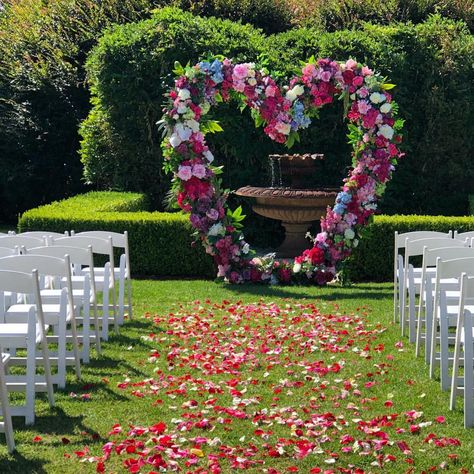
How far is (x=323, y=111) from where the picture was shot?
1595 cm

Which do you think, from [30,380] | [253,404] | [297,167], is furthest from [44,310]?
[297,167]

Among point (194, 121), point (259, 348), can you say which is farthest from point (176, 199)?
point (259, 348)

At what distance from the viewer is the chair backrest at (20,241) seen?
8242 millimetres

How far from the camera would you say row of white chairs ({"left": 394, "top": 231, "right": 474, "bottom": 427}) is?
6.00m

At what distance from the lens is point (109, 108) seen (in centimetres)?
1638

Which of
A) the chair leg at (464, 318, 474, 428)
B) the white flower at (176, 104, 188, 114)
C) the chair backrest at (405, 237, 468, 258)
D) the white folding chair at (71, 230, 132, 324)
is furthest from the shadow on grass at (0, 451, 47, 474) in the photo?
the white flower at (176, 104, 188, 114)

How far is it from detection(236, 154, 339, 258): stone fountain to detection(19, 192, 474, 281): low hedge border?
91 centimetres

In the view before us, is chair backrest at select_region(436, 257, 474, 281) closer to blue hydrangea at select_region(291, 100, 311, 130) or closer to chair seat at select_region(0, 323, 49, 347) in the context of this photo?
chair seat at select_region(0, 323, 49, 347)

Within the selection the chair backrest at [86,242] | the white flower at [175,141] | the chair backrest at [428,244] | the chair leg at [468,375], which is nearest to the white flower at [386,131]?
the white flower at [175,141]

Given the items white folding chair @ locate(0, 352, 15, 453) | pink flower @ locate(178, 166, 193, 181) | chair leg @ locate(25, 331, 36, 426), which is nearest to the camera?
white folding chair @ locate(0, 352, 15, 453)

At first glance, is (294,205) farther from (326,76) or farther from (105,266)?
(105,266)

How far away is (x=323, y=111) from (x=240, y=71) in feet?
13.9

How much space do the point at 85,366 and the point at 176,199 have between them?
4.95 meters

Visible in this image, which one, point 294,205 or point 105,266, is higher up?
point 294,205
